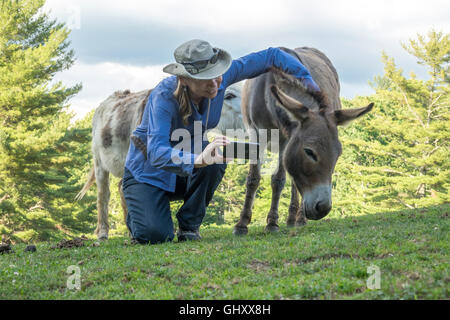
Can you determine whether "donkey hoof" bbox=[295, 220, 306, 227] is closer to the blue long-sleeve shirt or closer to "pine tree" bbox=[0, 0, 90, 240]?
the blue long-sleeve shirt

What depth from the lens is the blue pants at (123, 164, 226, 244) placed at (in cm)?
539

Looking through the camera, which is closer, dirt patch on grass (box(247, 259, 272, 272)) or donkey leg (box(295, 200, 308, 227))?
dirt patch on grass (box(247, 259, 272, 272))

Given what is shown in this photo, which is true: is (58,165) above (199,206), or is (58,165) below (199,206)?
below

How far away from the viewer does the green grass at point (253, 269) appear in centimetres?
287

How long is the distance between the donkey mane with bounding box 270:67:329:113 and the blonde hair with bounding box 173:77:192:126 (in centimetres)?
120

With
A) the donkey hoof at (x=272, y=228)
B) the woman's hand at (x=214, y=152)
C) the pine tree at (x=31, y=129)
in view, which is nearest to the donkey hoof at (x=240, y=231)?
the donkey hoof at (x=272, y=228)

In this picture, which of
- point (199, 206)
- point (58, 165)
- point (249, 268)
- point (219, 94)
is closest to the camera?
point (249, 268)

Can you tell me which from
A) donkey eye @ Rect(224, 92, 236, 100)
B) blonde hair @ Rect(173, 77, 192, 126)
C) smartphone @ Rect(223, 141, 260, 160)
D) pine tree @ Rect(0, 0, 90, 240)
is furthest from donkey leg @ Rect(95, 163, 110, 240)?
pine tree @ Rect(0, 0, 90, 240)

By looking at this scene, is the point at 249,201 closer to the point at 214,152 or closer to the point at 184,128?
the point at 184,128

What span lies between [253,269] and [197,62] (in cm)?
205
